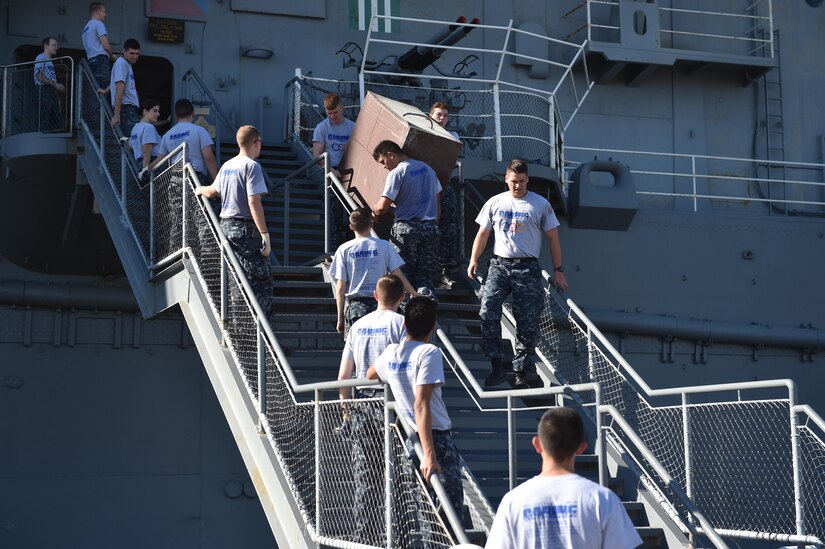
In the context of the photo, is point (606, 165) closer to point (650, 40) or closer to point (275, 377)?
point (650, 40)

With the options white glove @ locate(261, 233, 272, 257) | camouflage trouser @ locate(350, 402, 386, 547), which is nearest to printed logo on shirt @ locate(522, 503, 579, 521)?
camouflage trouser @ locate(350, 402, 386, 547)

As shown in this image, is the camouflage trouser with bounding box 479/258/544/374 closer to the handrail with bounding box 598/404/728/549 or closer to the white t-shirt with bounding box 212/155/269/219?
the handrail with bounding box 598/404/728/549

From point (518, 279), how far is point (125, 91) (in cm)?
474

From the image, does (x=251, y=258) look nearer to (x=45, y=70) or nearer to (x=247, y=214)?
(x=247, y=214)

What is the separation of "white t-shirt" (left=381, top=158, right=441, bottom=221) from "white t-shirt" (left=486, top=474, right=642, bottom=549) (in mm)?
5049

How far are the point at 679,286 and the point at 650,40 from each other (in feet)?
10.4

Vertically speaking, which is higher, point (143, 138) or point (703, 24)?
point (703, 24)

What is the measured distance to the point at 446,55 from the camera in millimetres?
14234

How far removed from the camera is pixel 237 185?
8.29 m

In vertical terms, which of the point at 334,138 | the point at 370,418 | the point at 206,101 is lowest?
the point at 370,418

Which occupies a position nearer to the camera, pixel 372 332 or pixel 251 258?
pixel 372 332

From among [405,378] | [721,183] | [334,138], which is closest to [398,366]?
[405,378]

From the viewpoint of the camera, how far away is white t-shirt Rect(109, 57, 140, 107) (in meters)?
10.8

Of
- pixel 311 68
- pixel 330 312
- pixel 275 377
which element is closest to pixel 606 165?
pixel 311 68
